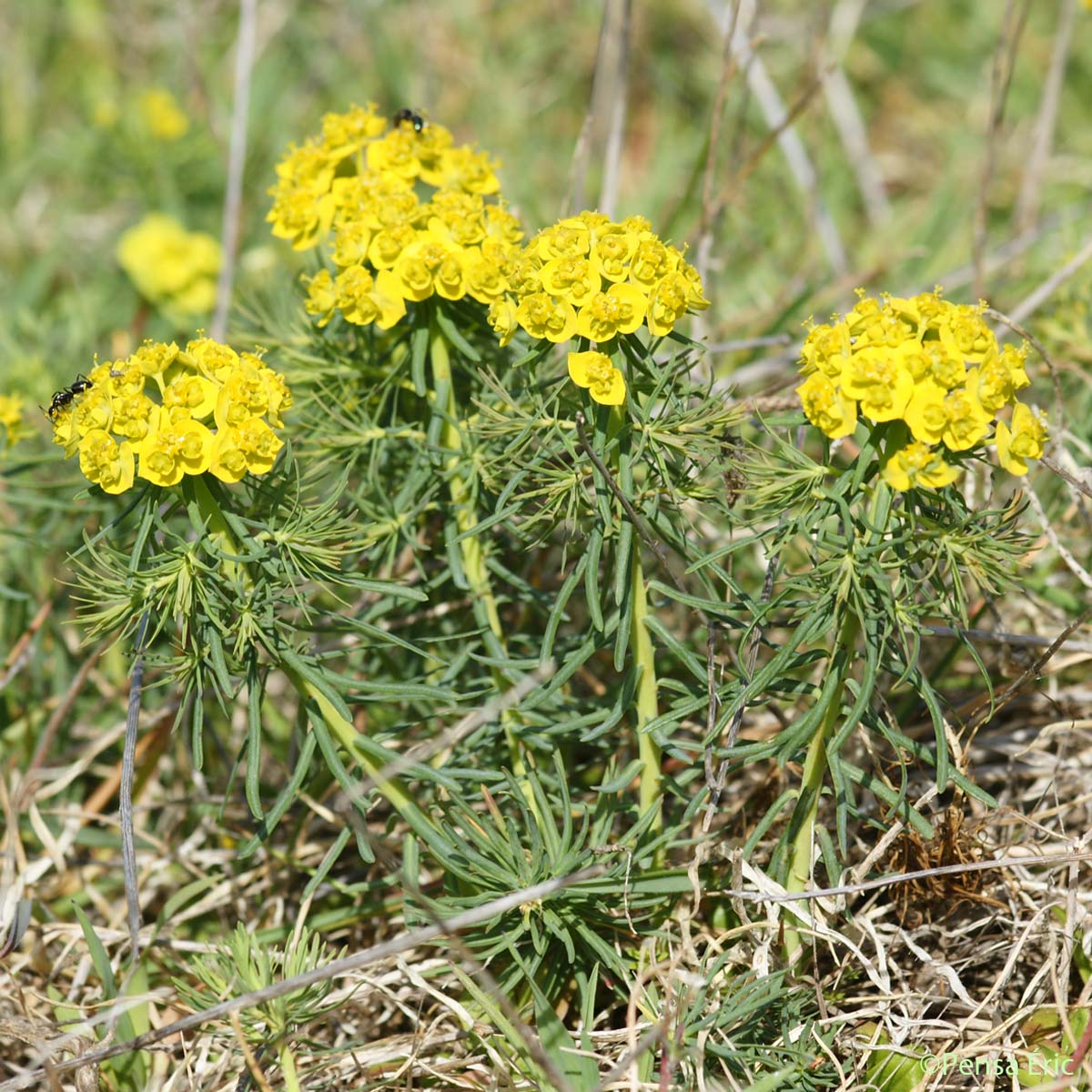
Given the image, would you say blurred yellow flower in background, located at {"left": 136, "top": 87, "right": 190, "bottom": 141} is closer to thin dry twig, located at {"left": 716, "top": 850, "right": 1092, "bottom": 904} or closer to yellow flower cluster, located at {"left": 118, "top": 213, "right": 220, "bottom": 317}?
yellow flower cluster, located at {"left": 118, "top": 213, "right": 220, "bottom": 317}

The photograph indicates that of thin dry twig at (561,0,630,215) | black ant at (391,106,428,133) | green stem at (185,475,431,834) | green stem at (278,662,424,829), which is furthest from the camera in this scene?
thin dry twig at (561,0,630,215)

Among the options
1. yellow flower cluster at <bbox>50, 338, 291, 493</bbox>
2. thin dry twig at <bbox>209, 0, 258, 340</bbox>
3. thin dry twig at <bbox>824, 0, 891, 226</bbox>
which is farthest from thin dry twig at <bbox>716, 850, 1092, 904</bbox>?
thin dry twig at <bbox>824, 0, 891, 226</bbox>

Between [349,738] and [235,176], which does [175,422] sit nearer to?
[349,738]

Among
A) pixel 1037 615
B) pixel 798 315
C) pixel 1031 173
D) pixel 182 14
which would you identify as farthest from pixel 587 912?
pixel 182 14

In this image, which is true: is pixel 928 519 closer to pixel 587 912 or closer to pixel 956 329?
pixel 956 329

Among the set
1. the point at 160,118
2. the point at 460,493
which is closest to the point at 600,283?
the point at 460,493

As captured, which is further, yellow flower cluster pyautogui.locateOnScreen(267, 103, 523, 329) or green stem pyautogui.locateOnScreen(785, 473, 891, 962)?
yellow flower cluster pyautogui.locateOnScreen(267, 103, 523, 329)

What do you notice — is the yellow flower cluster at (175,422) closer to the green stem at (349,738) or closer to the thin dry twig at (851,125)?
the green stem at (349,738)
